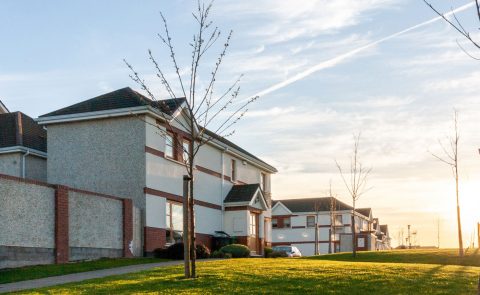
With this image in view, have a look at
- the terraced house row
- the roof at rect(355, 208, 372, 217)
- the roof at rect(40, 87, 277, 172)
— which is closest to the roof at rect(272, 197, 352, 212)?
the roof at rect(355, 208, 372, 217)

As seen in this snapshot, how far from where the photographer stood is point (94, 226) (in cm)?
2588

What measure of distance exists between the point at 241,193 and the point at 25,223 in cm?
1912

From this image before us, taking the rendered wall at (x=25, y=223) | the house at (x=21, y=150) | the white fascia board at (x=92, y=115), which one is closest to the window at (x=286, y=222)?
the house at (x=21, y=150)

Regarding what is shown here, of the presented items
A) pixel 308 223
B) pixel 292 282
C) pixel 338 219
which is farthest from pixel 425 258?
pixel 338 219

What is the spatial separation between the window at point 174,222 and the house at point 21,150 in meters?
6.69

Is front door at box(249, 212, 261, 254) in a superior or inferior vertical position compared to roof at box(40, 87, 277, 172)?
inferior

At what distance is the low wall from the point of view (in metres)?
21.5

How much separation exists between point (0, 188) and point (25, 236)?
2.04 meters

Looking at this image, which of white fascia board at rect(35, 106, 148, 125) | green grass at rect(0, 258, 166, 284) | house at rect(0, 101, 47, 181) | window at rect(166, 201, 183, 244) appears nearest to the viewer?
green grass at rect(0, 258, 166, 284)

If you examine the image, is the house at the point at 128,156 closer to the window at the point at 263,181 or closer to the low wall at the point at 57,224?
the low wall at the point at 57,224

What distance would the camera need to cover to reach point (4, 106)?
3797 cm

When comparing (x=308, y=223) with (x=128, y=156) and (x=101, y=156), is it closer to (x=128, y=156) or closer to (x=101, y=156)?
(x=101, y=156)

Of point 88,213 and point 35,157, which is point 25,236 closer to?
point 88,213

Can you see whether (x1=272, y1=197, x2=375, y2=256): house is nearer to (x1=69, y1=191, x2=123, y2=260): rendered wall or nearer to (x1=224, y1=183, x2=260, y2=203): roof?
(x1=224, y1=183, x2=260, y2=203): roof
